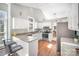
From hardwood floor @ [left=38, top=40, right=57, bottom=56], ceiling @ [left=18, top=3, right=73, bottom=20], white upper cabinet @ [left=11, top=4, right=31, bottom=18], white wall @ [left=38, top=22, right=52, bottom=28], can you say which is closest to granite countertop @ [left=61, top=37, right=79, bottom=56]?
hardwood floor @ [left=38, top=40, right=57, bottom=56]

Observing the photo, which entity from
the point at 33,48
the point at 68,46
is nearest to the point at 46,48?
the point at 33,48

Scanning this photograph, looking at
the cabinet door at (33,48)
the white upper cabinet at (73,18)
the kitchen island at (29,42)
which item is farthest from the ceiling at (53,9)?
the cabinet door at (33,48)

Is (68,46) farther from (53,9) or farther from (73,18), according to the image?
(53,9)

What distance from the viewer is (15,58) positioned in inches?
78.0

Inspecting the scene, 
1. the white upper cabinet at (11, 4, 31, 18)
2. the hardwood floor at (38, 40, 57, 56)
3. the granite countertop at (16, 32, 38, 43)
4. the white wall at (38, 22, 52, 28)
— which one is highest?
the white upper cabinet at (11, 4, 31, 18)

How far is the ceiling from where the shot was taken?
189 cm

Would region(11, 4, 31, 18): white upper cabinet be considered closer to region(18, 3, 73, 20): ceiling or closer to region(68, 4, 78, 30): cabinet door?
region(18, 3, 73, 20): ceiling

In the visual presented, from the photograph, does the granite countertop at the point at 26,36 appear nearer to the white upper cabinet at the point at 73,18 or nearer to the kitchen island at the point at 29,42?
the kitchen island at the point at 29,42

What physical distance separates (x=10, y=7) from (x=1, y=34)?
510 millimetres

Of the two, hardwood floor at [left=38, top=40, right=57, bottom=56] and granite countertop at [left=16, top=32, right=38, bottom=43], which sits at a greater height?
granite countertop at [left=16, top=32, right=38, bottom=43]

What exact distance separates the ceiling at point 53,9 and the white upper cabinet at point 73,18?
64mm

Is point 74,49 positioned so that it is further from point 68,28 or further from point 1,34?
point 1,34

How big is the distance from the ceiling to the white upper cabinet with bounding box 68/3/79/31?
6 cm

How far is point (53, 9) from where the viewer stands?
6.27 ft
